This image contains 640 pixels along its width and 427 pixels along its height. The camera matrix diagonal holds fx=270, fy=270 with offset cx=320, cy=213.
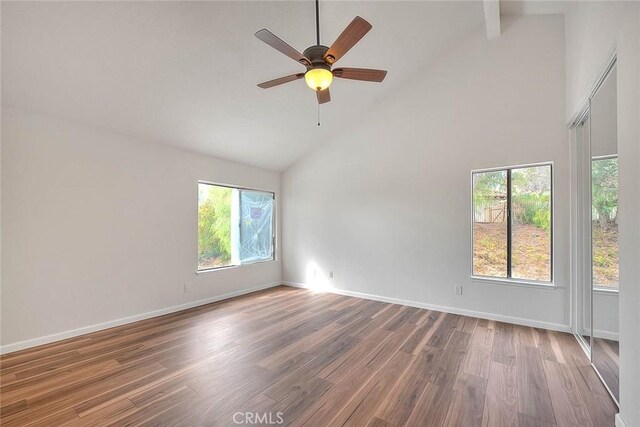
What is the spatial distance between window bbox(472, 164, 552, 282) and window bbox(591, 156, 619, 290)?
3.30 feet

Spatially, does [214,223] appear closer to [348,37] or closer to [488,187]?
[348,37]

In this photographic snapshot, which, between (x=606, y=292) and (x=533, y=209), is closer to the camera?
(x=606, y=292)

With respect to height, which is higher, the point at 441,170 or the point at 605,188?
the point at 441,170

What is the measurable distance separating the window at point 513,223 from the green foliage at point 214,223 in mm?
4093

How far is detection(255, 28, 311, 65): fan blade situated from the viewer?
1832 mm

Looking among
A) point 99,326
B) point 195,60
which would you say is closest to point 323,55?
point 195,60

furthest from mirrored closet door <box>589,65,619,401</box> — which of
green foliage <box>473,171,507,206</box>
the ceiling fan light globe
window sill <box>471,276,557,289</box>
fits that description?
the ceiling fan light globe

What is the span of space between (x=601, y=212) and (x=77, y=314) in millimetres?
5469

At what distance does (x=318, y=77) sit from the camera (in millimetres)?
2139

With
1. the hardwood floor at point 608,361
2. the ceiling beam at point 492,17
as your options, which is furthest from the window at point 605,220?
the ceiling beam at point 492,17

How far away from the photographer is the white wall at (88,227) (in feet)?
9.17

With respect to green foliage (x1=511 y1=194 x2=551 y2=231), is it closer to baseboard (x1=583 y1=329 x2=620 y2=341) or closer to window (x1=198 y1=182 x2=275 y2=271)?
baseboard (x1=583 y1=329 x2=620 y2=341)

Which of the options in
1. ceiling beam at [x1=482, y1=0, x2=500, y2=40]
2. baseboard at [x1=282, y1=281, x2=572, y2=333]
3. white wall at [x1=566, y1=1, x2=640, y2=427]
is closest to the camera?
white wall at [x1=566, y1=1, x2=640, y2=427]

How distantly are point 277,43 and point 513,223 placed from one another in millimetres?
3673
